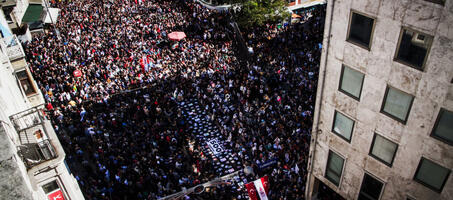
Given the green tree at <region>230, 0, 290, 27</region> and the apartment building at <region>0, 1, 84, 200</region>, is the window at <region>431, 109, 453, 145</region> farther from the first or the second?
the green tree at <region>230, 0, 290, 27</region>

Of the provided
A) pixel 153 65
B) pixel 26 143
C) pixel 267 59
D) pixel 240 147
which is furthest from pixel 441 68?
pixel 153 65

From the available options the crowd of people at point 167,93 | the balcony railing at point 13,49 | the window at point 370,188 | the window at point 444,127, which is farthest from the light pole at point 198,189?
the window at point 444,127

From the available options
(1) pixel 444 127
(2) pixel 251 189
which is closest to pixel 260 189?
(2) pixel 251 189

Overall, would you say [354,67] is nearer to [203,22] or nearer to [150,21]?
[203,22]

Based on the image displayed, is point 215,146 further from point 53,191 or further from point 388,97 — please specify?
point 388,97

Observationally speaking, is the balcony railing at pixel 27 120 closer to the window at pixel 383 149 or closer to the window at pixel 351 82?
the window at pixel 351 82

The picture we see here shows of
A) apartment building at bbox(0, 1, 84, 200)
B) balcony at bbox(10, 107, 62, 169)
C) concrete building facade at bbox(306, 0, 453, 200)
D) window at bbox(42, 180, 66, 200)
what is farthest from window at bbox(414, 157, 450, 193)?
window at bbox(42, 180, 66, 200)
